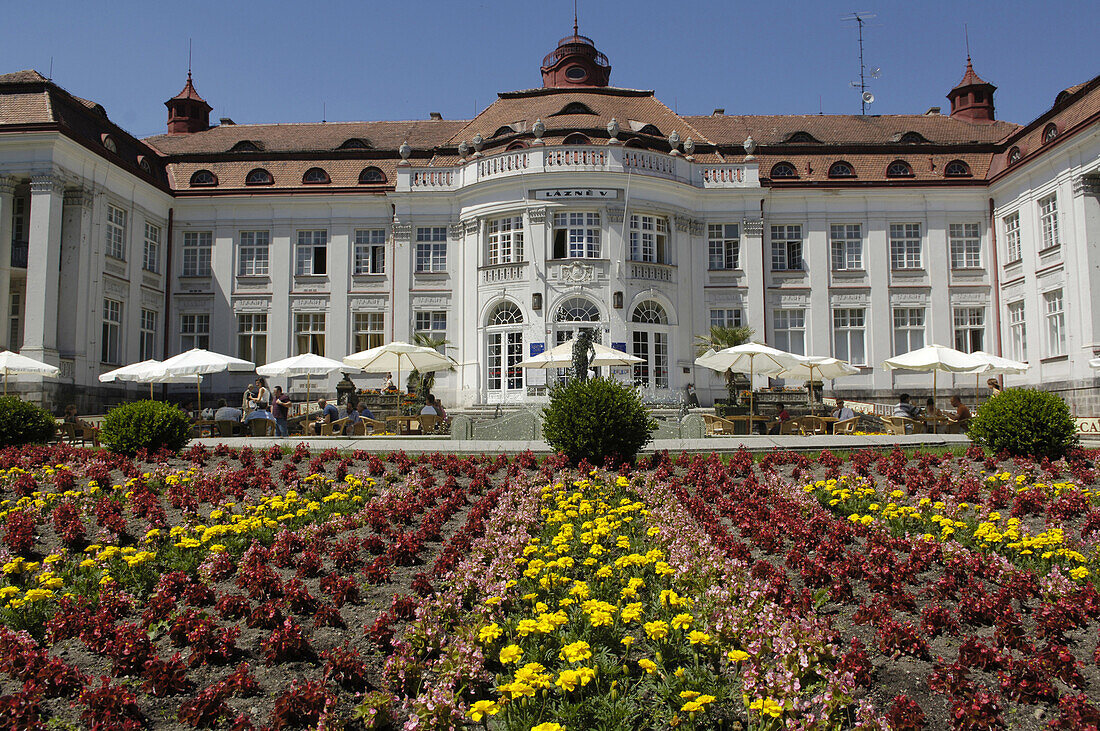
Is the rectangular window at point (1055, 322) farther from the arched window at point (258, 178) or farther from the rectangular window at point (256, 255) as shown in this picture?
the arched window at point (258, 178)

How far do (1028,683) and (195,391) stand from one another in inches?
1317

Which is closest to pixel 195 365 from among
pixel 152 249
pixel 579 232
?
pixel 152 249

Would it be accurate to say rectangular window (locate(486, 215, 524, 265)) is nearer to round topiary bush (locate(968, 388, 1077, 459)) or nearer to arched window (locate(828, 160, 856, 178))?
arched window (locate(828, 160, 856, 178))

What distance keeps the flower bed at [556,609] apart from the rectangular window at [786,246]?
2513 cm

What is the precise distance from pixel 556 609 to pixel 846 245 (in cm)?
3165

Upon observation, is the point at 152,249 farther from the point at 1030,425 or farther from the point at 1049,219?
the point at 1049,219

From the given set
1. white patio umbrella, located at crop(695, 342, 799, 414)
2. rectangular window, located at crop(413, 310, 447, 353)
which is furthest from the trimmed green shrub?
rectangular window, located at crop(413, 310, 447, 353)

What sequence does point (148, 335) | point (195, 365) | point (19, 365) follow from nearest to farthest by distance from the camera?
point (19, 365) < point (195, 365) < point (148, 335)

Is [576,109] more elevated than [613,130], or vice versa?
[576,109]

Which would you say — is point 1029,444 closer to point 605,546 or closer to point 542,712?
point 605,546

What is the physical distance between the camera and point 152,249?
33031mm

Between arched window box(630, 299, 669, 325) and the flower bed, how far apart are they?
2104 cm

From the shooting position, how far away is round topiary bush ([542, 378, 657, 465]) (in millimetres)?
11367

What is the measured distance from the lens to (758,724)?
3994 millimetres
